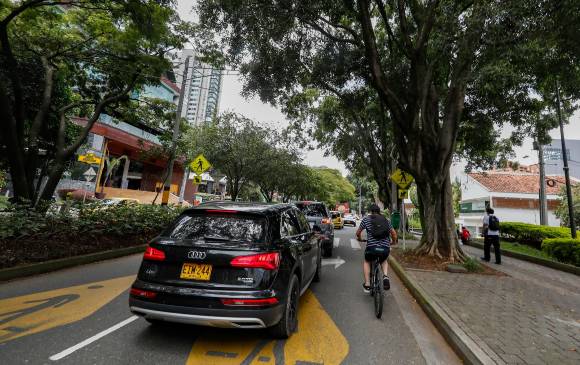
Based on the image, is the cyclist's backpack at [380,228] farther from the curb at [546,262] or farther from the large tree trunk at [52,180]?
the large tree trunk at [52,180]

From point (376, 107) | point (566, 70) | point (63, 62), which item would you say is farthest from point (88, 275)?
point (376, 107)

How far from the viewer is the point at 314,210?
11.1 m

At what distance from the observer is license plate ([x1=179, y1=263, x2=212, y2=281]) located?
11.0 ft

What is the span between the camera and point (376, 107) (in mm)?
16188

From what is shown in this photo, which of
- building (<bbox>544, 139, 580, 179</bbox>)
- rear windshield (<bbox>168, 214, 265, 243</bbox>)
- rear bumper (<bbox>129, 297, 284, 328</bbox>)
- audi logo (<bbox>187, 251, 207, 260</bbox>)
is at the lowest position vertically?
rear bumper (<bbox>129, 297, 284, 328</bbox>)

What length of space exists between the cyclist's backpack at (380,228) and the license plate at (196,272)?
3044 mm

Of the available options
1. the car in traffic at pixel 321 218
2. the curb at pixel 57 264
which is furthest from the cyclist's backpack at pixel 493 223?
the curb at pixel 57 264

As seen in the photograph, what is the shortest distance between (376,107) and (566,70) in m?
8.13

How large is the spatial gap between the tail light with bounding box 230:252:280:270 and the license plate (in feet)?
0.96

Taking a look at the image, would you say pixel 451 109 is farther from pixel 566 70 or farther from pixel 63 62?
pixel 63 62

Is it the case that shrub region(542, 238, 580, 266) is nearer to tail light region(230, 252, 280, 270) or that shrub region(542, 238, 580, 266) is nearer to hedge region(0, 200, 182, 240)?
tail light region(230, 252, 280, 270)

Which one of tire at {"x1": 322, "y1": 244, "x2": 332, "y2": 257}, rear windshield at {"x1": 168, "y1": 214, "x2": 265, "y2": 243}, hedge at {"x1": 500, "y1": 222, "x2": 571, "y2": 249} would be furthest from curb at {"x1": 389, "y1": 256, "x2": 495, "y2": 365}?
hedge at {"x1": 500, "y1": 222, "x2": 571, "y2": 249}

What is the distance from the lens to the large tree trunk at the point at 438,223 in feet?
31.6

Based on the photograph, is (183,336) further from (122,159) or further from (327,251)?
(122,159)
